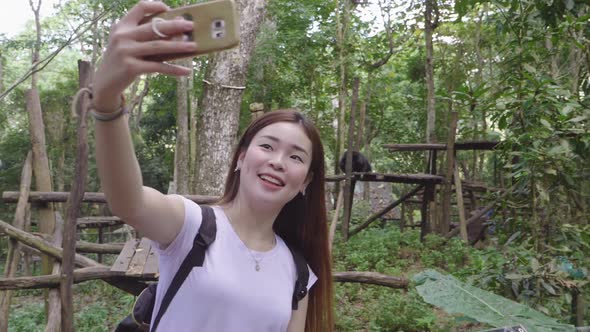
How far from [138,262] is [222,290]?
2.67m

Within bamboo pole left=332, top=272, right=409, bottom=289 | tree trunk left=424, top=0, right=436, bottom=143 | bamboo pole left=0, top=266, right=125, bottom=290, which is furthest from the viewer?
tree trunk left=424, top=0, right=436, bottom=143

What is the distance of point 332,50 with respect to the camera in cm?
1287

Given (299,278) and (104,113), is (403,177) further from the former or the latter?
(104,113)

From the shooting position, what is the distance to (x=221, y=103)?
6527 millimetres

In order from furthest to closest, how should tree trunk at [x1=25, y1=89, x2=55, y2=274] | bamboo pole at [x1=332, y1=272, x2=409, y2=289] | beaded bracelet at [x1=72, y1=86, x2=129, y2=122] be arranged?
tree trunk at [x1=25, y1=89, x2=55, y2=274]
bamboo pole at [x1=332, y1=272, x2=409, y2=289]
beaded bracelet at [x1=72, y1=86, x2=129, y2=122]

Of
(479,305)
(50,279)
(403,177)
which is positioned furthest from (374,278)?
(403,177)

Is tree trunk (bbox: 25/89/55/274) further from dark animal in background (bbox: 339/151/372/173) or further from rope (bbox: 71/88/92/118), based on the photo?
dark animal in background (bbox: 339/151/372/173)

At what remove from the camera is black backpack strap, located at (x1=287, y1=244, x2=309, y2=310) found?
5.60 feet

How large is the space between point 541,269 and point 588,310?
96cm

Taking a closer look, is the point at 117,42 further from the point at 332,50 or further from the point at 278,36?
the point at 332,50

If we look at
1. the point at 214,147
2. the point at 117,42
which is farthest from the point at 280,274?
the point at 214,147

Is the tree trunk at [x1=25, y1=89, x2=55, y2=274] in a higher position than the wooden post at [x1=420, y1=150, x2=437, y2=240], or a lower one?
higher

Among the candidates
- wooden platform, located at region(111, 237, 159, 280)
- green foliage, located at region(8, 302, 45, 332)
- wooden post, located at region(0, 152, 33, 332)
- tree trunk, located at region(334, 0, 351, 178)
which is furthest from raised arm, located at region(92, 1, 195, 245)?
tree trunk, located at region(334, 0, 351, 178)

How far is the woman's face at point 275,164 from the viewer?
1.63 metres
